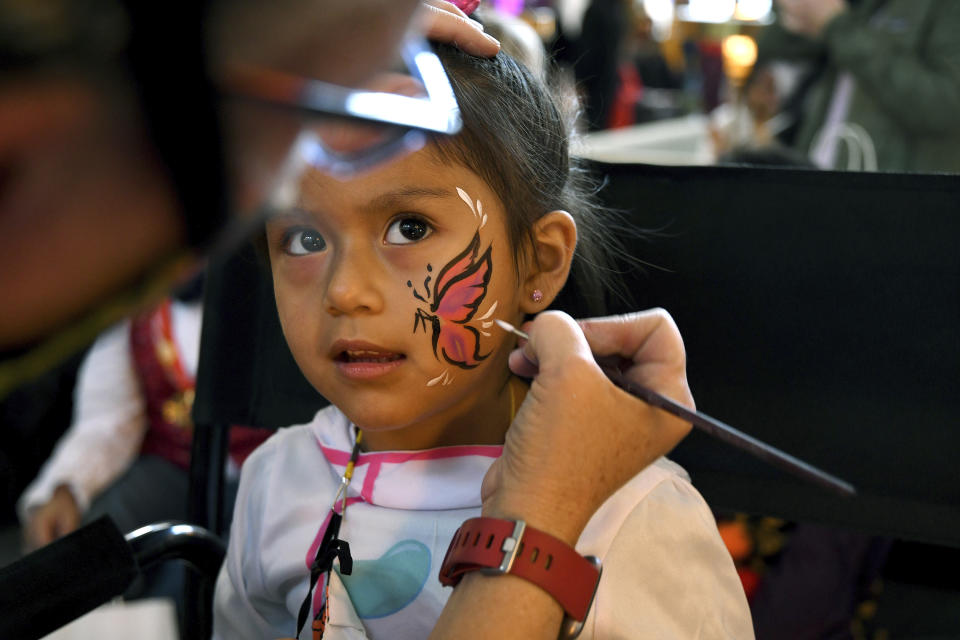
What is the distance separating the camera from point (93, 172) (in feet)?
0.97

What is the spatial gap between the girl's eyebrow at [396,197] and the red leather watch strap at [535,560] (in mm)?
279

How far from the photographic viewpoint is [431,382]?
813 mm

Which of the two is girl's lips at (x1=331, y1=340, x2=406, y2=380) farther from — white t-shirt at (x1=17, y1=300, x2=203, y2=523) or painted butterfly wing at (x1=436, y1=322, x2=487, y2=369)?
white t-shirt at (x1=17, y1=300, x2=203, y2=523)

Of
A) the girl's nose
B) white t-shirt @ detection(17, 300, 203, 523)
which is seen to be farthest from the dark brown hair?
white t-shirt @ detection(17, 300, 203, 523)

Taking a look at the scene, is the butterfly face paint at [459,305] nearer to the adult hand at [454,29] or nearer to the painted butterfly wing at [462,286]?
the painted butterfly wing at [462,286]

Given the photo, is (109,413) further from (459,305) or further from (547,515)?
(547,515)

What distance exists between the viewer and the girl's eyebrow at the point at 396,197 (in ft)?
2.63

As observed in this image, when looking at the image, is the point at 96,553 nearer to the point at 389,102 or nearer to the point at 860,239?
the point at 389,102

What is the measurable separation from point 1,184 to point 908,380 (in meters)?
0.84

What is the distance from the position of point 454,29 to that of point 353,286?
10.2 inches

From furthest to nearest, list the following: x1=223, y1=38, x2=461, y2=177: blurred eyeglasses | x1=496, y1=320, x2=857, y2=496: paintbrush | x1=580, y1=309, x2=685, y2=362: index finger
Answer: x1=580, y1=309, x2=685, y2=362: index finger, x1=496, y1=320, x2=857, y2=496: paintbrush, x1=223, y1=38, x2=461, y2=177: blurred eyeglasses

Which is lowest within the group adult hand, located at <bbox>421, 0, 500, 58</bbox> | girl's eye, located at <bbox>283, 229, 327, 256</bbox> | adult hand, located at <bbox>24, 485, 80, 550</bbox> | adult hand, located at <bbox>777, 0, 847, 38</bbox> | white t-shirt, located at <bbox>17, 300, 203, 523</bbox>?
adult hand, located at <bbox>24, 485, 80, 550</bbox>

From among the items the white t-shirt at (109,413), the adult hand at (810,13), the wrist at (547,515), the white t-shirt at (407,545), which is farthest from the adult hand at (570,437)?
the adult hand at (810,13)

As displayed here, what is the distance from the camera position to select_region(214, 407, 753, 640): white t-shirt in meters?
0.75
